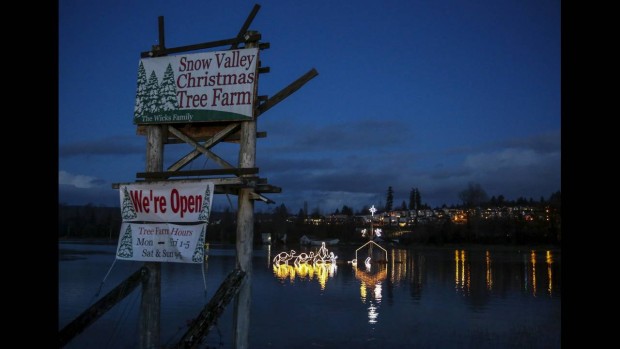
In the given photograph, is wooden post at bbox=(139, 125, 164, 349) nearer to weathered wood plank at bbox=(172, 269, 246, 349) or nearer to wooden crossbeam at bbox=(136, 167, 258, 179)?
wooden crossbeam at bbox=(136, 167, 258, 179)

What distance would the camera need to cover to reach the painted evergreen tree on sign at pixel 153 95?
30.3 ft

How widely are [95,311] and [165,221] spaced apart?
62.4 inches

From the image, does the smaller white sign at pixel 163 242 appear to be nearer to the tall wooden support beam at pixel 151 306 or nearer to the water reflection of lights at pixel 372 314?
the tall wooden support beam at pixel 151 306

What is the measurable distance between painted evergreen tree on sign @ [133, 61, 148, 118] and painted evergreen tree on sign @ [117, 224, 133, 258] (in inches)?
72.6

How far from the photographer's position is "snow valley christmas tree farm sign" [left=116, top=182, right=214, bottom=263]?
8.45 m

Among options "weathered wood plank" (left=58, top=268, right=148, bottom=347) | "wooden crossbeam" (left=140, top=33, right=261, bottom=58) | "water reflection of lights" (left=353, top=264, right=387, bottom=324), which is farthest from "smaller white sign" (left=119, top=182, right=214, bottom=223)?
"water reflection of lights" (left=353, top=264, right=387, bottom=324)

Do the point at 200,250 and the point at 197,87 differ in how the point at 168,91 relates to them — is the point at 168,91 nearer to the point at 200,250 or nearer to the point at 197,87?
the point at 197,87

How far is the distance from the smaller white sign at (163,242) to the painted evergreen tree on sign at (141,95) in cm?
181

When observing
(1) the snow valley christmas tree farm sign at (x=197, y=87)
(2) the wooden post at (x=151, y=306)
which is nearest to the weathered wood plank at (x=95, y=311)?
(2) the wooden post at (x=151, y=306)

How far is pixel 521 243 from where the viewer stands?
10394 cm

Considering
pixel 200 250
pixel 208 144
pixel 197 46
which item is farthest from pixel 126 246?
pixel 197 46

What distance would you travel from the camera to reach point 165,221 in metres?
8.71
